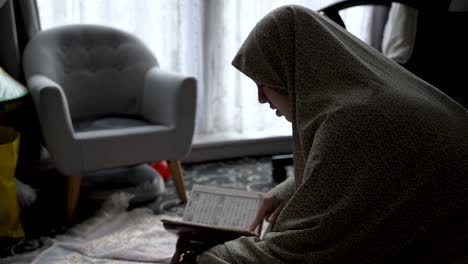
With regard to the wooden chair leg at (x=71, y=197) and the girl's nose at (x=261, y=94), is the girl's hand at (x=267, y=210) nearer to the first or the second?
the girl's nose at (x=261, y=94)

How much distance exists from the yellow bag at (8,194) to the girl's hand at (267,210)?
101 cm

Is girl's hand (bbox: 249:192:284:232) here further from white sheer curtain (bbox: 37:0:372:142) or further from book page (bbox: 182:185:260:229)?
white sheer curtain (bbox: 37:0:372:142)

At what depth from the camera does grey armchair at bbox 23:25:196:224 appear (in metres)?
1.99

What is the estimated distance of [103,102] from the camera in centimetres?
242

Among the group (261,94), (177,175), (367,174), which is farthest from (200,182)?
(367,174)

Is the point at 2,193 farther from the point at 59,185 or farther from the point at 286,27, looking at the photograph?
the point at 286,27

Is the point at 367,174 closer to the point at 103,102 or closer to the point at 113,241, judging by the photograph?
the point at 113,241

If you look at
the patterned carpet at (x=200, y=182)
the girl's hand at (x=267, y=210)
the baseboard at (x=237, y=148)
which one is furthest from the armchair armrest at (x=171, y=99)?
the girl's hand at (x=267, y=210)

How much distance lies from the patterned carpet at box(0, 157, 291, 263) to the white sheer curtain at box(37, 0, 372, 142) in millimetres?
183

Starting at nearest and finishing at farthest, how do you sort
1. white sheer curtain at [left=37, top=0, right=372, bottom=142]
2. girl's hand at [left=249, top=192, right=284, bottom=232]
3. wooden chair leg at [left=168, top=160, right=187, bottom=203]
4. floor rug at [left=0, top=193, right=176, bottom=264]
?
girl's hand at [left=249, top=192, right=284, bottom=232] < floor rug at [left=0, top=193, right=176, bottom=264] < wooden chair leg at [left=168, top=160, right=187, bottom=203] < white sheer curtain at [left=37, top=0, right=372, bottom=142]

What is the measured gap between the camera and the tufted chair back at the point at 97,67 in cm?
234

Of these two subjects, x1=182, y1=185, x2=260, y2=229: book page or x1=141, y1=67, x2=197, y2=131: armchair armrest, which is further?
x1=141, y1=67, x2=197, y2=131: armchair armrest

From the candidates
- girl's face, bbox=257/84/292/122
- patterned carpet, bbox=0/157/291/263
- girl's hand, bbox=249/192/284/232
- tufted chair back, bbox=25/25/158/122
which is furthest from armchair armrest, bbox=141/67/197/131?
girl's face, bbox=257/84/292/122

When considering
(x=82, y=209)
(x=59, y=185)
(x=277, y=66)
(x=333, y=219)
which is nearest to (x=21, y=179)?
(x=59, y=185)
